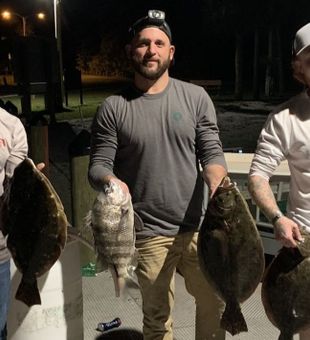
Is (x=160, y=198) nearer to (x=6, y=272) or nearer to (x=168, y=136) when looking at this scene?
(x=168, y=136)

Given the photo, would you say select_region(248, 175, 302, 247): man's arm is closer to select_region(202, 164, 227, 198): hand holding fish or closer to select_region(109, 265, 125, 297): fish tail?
select_region(202, 164, 227, 198): hand holding fish

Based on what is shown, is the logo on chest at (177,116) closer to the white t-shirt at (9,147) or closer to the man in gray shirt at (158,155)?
the man in gray shirt at (158,155)

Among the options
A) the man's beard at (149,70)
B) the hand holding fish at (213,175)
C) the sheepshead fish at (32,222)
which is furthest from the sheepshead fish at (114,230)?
the man's beard at (149,70)

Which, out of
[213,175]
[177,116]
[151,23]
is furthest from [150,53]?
[213,175]

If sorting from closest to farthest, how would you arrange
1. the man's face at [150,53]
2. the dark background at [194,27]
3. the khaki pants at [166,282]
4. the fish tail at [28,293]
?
1. the fish tail at [28,293]
2. the man's face at [150,53]
3. the khaki pants at [166,282]
4. the dark background at [194,27]

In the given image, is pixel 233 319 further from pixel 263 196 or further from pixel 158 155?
pixel 158 155

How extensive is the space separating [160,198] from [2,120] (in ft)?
3.48

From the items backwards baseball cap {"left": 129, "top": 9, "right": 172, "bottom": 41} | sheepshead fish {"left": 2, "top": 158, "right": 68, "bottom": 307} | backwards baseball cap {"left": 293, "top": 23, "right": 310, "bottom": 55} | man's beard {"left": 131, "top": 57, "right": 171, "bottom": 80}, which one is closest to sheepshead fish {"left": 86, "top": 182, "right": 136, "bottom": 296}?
sheepshead fish {"left": 2, "top": 158, "right": 68, "bottom": 307}

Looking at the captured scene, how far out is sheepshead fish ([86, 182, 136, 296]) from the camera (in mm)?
2850

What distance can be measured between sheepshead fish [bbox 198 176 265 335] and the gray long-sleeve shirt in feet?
1.87

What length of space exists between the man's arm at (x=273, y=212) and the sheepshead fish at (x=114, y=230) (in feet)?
2.24

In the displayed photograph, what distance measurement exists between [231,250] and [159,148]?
0.84 meters

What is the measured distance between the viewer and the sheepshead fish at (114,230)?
9.35 ft

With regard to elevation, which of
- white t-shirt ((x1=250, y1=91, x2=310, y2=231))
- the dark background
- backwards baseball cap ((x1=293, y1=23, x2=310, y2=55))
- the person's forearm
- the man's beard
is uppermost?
backwards baseball cap ((x1=293, y1=23, x2=310, y2=55))
